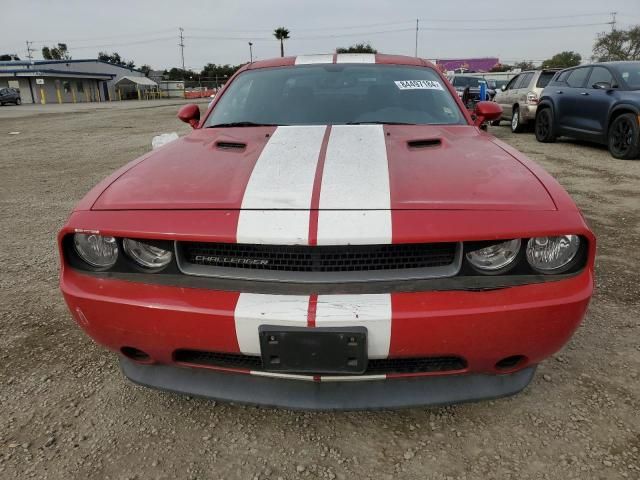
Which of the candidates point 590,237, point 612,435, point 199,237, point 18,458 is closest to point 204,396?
point 199,237

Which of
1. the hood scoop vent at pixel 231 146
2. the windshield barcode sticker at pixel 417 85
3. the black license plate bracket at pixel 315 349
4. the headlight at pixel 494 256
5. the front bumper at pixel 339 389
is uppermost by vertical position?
the windshield barcode sticker at pixel 417 85

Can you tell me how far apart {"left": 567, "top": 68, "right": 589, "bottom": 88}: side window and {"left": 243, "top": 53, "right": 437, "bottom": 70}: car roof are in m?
6.33

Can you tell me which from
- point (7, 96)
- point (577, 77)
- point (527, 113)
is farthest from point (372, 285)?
point (7, 96)

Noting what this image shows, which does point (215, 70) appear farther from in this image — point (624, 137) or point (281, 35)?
point (624, 137)

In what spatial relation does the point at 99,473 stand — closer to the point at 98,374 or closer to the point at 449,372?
the point at 98,374

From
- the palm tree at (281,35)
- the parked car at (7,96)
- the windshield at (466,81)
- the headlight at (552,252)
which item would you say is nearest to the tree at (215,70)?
the palm tree at (281,35)

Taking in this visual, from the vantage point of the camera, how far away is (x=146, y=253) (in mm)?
1600

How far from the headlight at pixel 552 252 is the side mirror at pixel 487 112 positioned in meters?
1.47

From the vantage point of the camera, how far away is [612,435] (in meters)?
1.69

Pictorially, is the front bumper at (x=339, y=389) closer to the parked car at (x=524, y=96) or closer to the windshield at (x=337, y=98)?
the windshield at (x=337, y=98)

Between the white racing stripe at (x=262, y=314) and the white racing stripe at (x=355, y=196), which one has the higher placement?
the white racing stripe at (x=355, y=196)

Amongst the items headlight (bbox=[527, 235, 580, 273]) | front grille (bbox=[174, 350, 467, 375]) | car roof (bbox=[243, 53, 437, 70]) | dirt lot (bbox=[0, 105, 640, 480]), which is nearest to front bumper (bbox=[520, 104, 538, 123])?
car roof (bbox=[243, 53, 437, 70])

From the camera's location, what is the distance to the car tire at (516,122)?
10.5m

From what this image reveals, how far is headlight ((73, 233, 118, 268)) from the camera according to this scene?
160 cm
